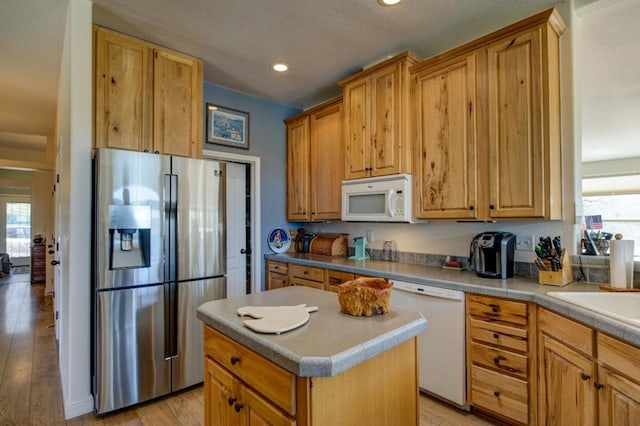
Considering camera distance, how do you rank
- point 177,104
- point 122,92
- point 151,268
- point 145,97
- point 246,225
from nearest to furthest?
point 151,268 < point 122,92 < point 145,97 < point 177,104 < point 246,225

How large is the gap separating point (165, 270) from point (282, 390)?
5.81 ft

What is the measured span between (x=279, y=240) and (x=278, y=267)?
48 cm

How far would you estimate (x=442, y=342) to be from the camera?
7.41ft

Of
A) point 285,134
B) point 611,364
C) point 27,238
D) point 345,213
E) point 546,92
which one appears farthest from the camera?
point 27,238

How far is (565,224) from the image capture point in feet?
7.30

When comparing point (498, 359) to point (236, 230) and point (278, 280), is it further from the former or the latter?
→ point (236, 230)

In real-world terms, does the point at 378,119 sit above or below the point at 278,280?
above

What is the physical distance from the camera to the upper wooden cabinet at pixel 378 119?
2754 millimetres

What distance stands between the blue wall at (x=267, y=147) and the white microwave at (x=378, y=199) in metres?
1.14

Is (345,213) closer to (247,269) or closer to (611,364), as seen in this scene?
(247,269)

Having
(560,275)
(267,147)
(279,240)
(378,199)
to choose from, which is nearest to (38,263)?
(279,240)

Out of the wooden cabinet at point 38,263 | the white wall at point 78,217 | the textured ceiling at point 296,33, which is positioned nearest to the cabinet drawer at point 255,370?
the white wall at point 78,217

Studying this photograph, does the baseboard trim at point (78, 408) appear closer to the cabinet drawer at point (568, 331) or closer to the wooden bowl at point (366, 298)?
the wooden bowl at point (366, 298)

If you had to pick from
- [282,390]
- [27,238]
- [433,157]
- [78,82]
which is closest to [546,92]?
[433,157]
